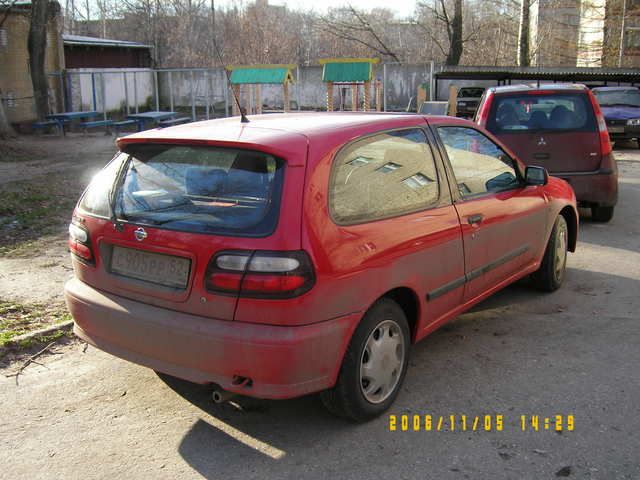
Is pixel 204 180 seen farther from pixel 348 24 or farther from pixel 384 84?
pixel 348 24

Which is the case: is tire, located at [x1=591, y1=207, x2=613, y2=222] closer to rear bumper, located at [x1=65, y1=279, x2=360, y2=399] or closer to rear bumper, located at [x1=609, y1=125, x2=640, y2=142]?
rear bumper, located at [x1=65, y1=279, x2=360, y2=399]

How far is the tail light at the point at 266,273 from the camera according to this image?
3.13 m

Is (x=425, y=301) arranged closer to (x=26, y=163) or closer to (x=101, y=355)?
(x=101, y=355)

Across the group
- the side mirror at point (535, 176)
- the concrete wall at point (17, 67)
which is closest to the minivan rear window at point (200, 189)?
the side mirror at point (535, 176)

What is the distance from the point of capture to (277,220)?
3.18 meters

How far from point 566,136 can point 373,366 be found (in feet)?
19.2

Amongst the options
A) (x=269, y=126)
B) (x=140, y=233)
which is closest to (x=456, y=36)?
(x=269, y=126)

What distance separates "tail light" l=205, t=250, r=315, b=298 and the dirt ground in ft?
2.87

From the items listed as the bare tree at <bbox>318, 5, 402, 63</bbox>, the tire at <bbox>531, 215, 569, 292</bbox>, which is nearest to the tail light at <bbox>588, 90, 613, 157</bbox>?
the tire at <bbox>531, 215, 569, 292</bbox>

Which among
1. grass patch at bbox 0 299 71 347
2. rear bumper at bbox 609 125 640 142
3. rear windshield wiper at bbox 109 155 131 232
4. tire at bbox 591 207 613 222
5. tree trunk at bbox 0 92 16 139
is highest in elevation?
rear windshield wiper at bbox 109 155 131 232

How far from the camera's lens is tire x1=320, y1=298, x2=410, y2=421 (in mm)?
3475

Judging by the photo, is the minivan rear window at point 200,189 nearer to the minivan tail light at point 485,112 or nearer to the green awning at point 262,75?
the minivan tail light at point 485,112

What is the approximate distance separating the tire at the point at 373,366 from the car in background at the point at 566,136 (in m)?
5.38

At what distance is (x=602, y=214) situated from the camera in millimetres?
8875
